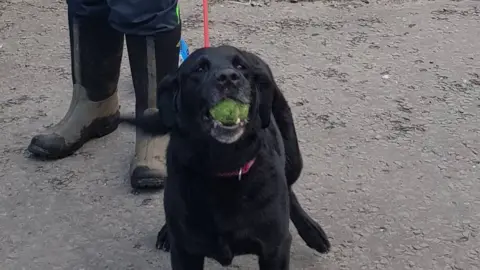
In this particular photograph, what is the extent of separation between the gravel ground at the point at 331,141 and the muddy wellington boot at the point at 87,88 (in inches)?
2.6

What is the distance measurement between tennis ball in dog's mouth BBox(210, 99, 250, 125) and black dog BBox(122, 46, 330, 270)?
0.04 ft

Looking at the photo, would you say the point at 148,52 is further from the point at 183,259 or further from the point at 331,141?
the point at 183,259

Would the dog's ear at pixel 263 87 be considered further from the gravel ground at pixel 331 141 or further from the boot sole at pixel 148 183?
the boot sole at pixel 148 183

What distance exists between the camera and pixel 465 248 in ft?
8.30

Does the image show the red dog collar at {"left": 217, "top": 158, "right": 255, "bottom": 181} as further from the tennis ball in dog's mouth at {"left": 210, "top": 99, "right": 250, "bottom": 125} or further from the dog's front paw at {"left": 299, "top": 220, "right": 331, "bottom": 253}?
the dog's front paw at {"left": 299, "top": 220, "right": 331, "bottom": 253}

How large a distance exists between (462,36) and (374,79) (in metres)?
0.78

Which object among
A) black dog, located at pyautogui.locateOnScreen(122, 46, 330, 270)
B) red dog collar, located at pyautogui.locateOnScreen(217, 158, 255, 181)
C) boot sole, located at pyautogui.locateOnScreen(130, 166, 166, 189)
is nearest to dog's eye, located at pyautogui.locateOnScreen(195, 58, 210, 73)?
black dog, located at pyautogui.locateOnScreen(122, 46, 330, 270)

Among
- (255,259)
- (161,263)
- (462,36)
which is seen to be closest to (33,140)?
(161,263)

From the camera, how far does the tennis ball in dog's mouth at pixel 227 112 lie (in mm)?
1953

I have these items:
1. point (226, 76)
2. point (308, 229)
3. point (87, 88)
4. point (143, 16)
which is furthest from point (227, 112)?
point (87, 88)

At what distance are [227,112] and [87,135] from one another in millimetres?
1403

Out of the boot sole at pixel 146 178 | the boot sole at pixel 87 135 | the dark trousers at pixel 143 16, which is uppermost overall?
the dark trousers at pixel 143 16

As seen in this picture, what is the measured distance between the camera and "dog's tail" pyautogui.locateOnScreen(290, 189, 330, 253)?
2.51 m

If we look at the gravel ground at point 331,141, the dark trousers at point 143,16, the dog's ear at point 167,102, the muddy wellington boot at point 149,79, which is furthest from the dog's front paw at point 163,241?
the dark trousers at point 143,16
